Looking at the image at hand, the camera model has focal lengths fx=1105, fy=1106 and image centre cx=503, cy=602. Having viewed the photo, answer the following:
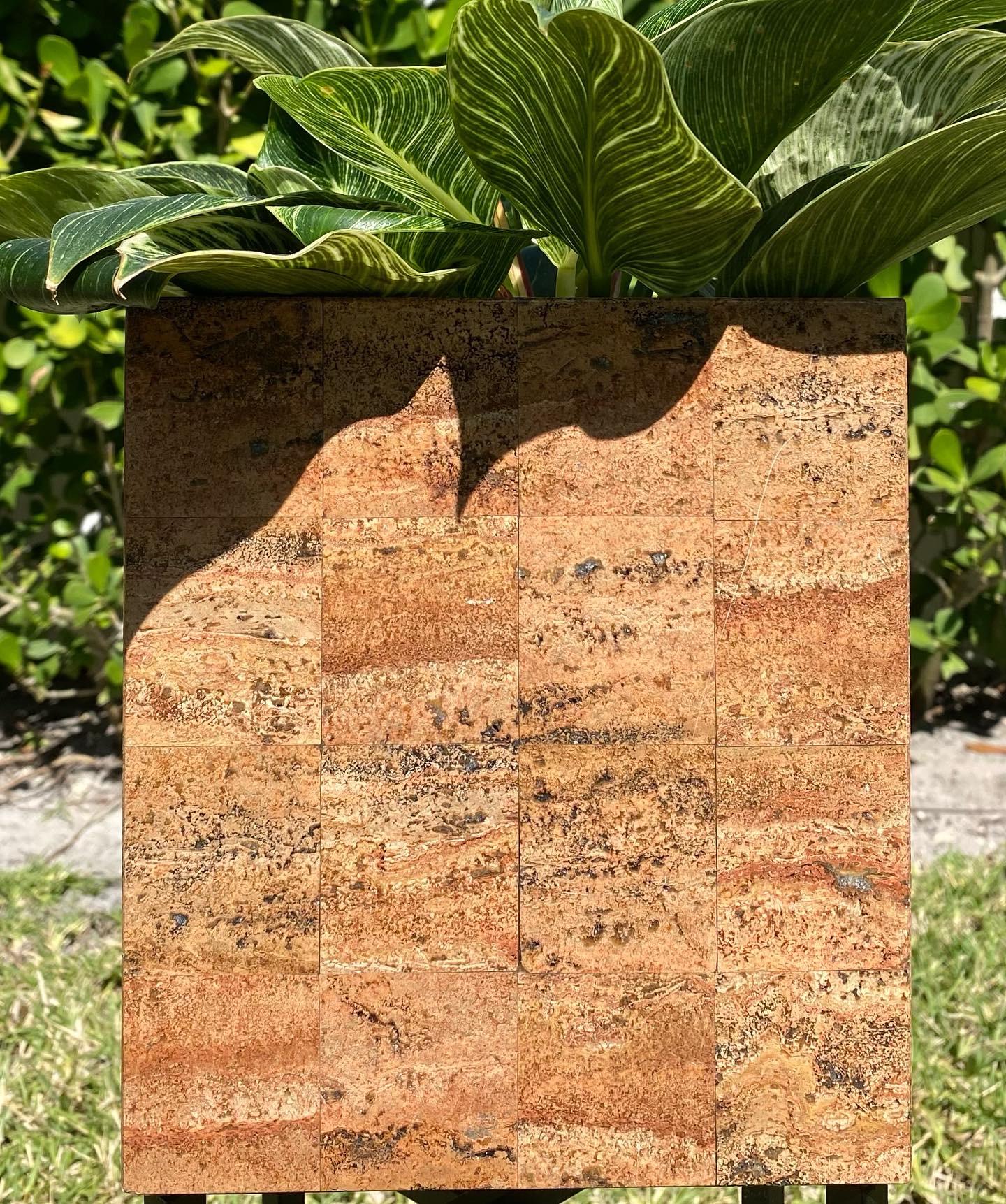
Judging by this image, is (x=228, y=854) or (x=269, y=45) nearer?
(x=228, y=854)

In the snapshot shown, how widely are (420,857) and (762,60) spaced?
0.59 meters

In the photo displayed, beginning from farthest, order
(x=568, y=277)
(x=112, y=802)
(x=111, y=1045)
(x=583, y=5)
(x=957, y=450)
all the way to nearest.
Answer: (x=112, y=802)
(x=957, y=450)
(x=111, y=1045)
(x=568, y=277)
(x=583, y=5)

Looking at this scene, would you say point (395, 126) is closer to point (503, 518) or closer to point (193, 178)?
point (193, 178)

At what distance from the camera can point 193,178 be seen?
0.87 m

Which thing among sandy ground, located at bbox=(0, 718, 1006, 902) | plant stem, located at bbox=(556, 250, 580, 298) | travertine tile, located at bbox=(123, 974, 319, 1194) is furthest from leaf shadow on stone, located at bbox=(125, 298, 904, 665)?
sandy ground, located at bbox=(0, 718, 1006, 902)

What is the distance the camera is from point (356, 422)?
31.8 inches

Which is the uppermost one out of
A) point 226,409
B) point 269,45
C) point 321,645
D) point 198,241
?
point 269,45

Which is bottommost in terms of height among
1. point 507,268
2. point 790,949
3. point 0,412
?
point 790,949

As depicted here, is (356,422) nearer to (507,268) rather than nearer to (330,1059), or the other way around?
(507,268)

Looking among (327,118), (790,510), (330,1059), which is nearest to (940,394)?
(790,510)

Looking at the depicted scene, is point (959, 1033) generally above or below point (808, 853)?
below

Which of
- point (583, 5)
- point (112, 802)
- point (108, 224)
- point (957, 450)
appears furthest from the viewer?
point (112, 802)

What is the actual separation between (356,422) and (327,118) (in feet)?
0.74

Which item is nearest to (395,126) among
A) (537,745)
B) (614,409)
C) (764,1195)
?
(614,409)
